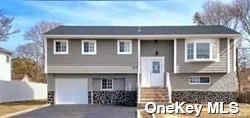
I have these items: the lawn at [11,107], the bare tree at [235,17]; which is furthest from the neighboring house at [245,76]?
the lawn at [11,107]

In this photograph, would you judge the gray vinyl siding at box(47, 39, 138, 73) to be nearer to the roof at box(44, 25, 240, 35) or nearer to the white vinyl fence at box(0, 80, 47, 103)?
the roof at box(44, 25, 240, 35)

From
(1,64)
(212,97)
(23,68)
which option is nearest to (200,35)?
(212,97)

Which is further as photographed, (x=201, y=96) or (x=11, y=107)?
(x=201, y=96)

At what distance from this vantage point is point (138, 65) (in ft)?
115

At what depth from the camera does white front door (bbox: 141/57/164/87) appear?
1414 inches

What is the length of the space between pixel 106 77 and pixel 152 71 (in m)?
3.45

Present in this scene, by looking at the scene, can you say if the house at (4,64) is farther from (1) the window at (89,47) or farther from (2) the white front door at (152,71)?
(2) the white front door at (152,71)

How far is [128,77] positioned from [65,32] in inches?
225

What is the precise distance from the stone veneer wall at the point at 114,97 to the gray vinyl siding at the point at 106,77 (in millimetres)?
300

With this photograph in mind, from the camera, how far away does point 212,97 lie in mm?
34875

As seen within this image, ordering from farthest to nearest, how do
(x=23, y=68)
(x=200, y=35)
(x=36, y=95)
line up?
(x=23, y=68)
(x=36, y=95)
(x=200, y=35)

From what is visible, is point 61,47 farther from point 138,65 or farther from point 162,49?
point 162,49

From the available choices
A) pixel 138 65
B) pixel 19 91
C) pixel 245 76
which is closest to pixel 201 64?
pixel 138 65

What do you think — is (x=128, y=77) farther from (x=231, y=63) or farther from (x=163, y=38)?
(x=231, y=63)
